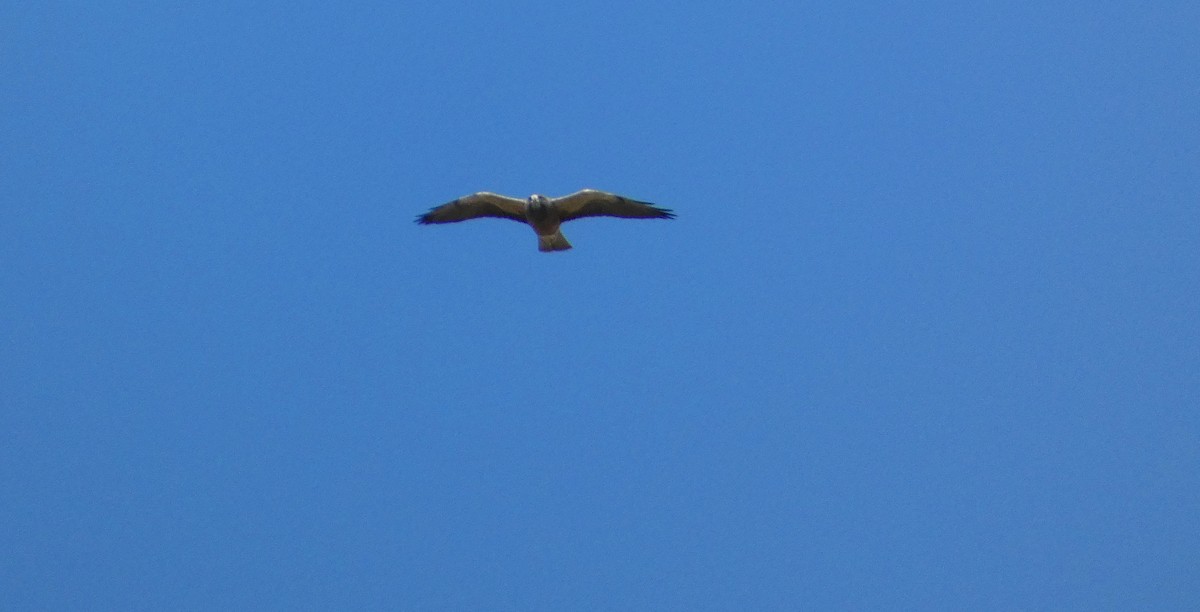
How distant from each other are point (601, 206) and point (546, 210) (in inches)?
28.1

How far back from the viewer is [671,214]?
15.9m

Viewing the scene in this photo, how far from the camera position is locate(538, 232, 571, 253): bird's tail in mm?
16438

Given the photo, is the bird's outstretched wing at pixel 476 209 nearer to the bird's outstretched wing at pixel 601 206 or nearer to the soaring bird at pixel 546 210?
the soaring bird at pixel 546 210

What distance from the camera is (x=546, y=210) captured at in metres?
16.2

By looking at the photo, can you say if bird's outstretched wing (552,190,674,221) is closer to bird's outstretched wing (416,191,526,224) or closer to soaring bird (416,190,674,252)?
soaring bird (416,190,674,252)

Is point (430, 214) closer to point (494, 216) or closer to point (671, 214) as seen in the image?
point (494, 216)

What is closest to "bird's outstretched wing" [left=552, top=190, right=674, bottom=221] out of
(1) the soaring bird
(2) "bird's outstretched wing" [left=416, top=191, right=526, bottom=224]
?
(1) the soaring bird

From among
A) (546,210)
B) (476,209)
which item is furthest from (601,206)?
(476,209)

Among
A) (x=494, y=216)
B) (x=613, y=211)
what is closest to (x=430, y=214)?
(x=494, y=216)

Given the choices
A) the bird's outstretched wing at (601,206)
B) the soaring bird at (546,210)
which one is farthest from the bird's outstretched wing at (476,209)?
the bird's outstretched wing at (601,206)

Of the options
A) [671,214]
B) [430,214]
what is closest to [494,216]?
[430,214]

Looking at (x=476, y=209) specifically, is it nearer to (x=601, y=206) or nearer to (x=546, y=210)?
(x=546, y=210)

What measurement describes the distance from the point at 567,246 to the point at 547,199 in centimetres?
72

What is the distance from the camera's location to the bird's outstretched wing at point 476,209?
53.3 feet
